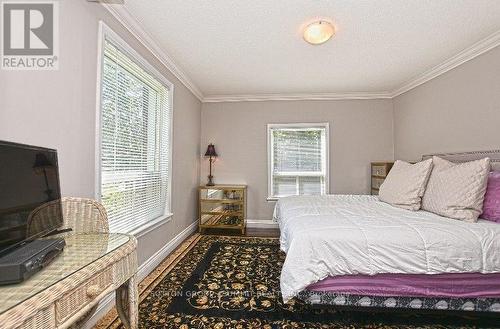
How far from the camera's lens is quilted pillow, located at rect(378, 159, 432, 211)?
253cm

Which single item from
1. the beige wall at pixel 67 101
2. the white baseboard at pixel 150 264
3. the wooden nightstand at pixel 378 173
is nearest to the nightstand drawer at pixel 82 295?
the beige wall at pixel 67 101

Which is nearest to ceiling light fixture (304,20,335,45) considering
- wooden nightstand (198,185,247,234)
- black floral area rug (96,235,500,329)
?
black floral area rug (96,235,500,329)

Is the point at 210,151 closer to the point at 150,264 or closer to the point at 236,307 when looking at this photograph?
the point at 150,264

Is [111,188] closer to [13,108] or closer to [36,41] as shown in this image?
[13,108]

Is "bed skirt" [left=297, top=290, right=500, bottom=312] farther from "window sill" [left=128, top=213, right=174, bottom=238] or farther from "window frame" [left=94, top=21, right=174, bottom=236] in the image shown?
"window frame" [left=94, top=21, right=174, bottom=236]

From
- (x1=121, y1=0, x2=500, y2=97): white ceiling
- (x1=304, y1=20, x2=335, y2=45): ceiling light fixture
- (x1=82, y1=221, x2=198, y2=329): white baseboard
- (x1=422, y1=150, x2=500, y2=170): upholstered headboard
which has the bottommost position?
(x1=82, y1=221, x2=198, y2=329): white baseboard

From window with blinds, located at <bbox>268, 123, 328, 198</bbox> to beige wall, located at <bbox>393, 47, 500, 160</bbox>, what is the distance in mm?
1392

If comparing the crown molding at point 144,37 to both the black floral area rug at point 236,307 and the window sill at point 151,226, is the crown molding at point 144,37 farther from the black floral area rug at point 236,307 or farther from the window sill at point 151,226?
the black floral area rug at point 236,307

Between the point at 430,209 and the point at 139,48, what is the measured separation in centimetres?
334

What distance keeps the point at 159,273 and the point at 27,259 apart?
184 centimetres

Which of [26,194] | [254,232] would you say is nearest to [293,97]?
[254,232]

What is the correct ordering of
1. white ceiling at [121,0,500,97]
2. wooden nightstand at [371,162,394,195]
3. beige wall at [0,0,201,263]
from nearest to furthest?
beige wall at [0,0,201,263]
white ceiling at [121,0,500,97]
wooden nightstand at [371,162,394,195]

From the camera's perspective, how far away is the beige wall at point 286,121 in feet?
14.2

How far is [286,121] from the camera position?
4.46 meters
